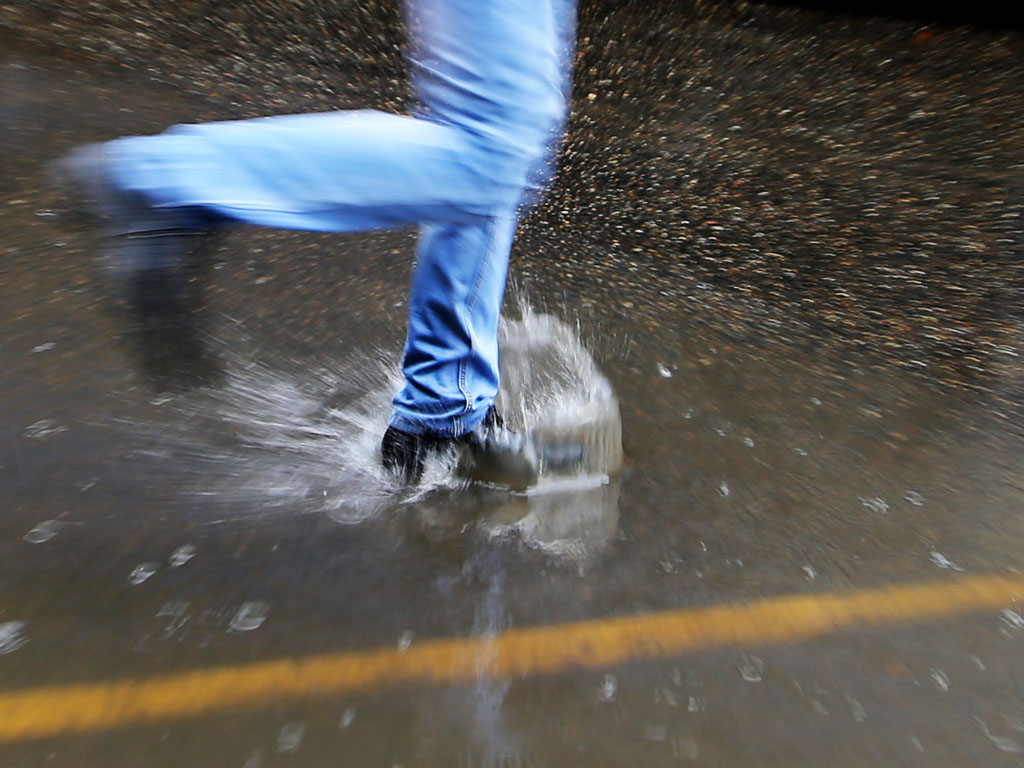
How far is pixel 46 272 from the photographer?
8.77ft

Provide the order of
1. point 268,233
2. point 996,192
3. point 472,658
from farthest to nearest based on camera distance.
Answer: point 996,192 < point 268,233 < point 472,658

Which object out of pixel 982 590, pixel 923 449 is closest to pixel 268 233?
pixel 923 449

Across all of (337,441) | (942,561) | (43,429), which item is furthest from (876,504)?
(43,429)

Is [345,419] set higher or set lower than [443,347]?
lower

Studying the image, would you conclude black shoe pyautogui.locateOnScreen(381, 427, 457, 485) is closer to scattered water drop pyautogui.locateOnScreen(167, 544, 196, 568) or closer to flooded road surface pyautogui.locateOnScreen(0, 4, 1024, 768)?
flooded road surface pyautogui.locateOnScreen(0, 4, 1024, 768)

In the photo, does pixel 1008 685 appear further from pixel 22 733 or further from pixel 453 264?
pixel 22 733

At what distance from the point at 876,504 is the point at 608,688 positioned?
933 mm

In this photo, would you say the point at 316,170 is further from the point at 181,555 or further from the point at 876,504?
the point at 876,504

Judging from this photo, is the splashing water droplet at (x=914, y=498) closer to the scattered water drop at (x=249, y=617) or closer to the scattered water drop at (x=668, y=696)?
the scattered water drop at (x=668, y=696)

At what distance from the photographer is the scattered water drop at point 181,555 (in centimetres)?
173

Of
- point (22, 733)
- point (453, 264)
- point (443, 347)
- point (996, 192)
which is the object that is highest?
point (996, 192)

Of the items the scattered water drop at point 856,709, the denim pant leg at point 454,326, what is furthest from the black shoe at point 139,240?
the scattered water drop at point 856,709

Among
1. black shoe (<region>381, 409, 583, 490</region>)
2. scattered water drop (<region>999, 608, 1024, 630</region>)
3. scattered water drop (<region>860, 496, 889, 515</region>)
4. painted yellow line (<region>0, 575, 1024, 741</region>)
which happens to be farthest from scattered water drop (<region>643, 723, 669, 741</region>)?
scattered water drop (<region>860, 496, 889, 515</region>)

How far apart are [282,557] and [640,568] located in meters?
0.72
